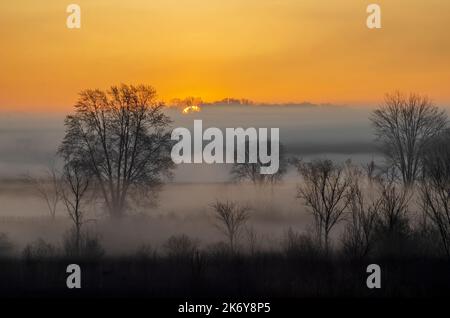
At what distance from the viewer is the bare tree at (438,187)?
156 ft

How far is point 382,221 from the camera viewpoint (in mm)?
48594

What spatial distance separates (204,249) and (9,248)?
10.3 metres

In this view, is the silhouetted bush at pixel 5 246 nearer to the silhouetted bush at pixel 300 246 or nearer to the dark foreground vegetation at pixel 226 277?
the dark foreground vegetation at pixel 226 277

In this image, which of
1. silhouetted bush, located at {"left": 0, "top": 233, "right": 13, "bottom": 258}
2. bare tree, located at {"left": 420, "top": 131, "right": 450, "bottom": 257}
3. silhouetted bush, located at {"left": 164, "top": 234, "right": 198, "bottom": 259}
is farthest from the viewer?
silhouetted bush, located at {"left": 0, "top": 233, "right": 13, "bottom": 258}

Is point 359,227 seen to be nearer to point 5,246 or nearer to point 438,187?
point 438,187

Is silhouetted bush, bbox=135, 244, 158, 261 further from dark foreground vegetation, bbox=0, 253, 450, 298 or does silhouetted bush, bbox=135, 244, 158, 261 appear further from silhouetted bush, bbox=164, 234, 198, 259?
silhouetted bush, bbox=164, 234, 198, 259

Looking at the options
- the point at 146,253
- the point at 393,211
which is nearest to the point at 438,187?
the point at 393,211

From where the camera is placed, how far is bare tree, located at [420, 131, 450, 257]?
4744cm

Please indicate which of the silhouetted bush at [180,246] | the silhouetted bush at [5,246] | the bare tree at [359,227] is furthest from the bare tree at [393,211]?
the silhouetted bush at [5,246]

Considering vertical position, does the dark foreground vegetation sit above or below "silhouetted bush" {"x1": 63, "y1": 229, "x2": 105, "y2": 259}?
below

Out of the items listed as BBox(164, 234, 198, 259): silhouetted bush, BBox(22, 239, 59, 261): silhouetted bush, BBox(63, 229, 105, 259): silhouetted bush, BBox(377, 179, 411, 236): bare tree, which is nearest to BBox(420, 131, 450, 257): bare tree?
BBox(377, 179, 411, 236): bare tree

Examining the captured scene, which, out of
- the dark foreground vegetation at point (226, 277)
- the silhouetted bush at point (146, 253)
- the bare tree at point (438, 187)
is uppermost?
the bare tree at point (438, 187)

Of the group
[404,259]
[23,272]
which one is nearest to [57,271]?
[23,272]

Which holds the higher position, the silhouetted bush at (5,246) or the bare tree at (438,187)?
the bare tree at (438,187)
